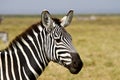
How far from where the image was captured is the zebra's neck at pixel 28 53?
5.92 metres

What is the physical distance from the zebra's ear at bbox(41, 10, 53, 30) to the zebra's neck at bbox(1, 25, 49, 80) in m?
0.15

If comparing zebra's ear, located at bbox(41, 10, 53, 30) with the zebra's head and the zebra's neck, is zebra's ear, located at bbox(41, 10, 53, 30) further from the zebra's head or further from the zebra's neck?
the zebra's neck

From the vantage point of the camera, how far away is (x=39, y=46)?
5.98 metres

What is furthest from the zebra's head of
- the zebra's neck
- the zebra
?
the zebra's neck

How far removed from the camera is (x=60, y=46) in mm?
5820

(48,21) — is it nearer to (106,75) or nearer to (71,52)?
(71,52)

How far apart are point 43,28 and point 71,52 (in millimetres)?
655

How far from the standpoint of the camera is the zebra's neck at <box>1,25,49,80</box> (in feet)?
19.4

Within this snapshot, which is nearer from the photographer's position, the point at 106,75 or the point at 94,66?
the point at 106,75

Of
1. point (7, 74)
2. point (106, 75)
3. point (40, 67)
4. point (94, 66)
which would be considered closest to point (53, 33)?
point (40, 67)

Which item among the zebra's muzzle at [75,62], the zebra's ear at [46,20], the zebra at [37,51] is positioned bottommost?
the zebra's muzzle at [75,62]

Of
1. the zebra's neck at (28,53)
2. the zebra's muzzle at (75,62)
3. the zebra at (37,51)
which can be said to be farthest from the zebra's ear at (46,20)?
the zebra's muzzle at (75,62)

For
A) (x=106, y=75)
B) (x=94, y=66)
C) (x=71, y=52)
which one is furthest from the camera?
(x=94, y=66)

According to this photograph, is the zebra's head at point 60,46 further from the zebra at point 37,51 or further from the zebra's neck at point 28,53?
the zebra's neck at point 28,53
